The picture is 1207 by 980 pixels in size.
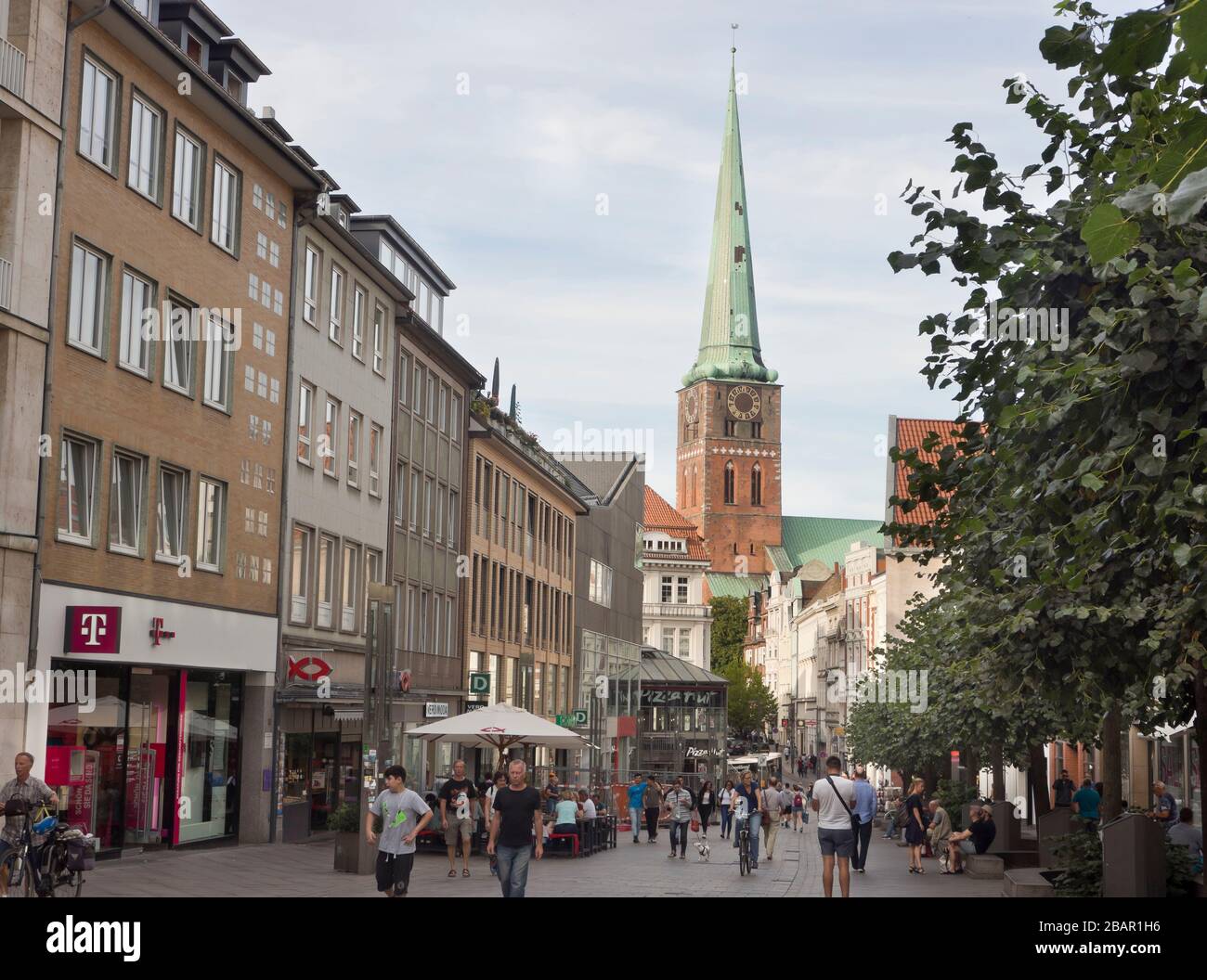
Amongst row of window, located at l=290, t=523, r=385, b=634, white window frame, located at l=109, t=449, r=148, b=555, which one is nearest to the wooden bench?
row of window, located at l=290, t=523, r=385, b=634

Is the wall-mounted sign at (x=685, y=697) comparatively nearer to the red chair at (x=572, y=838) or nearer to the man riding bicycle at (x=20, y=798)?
the red chair at (x=572, y=838)

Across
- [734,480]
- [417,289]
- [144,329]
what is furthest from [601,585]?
[734,480]

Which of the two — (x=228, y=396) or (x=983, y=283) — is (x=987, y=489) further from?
(x=228, y=396)

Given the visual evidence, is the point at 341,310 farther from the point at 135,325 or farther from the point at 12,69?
the point at 12,69

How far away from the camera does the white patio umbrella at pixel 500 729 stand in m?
33.2

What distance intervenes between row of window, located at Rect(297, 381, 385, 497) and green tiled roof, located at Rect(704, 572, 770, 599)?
14552 cm

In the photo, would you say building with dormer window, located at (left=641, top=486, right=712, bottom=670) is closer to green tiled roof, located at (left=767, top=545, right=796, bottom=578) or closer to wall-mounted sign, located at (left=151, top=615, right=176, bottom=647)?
green tiled roof, located at (left=767, top=545, right=796, bottom=578)

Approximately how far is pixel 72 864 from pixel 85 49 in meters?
13.2

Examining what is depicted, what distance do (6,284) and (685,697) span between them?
58.5m

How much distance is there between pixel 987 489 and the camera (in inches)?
607

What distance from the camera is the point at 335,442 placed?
3831 cm

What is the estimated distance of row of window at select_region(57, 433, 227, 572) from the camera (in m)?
24.9

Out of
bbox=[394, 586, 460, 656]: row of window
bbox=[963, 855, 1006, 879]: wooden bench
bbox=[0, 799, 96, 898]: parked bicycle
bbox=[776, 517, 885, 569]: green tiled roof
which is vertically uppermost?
bbox=[776, 517, 885, 569]: green tiled roof

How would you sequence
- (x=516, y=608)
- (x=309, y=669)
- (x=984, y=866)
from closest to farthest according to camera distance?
(x=984, y=866)
(x=309, y=669)
(x=516, y=608)
